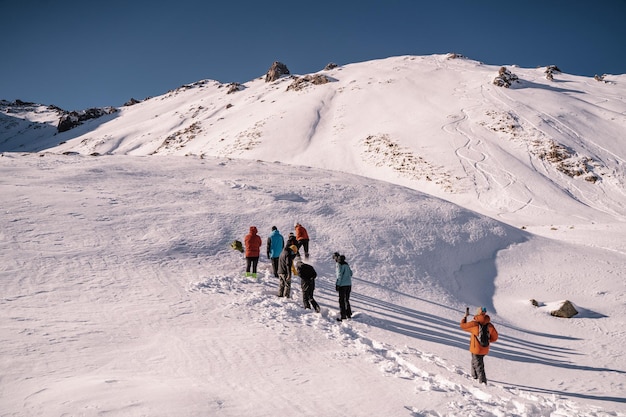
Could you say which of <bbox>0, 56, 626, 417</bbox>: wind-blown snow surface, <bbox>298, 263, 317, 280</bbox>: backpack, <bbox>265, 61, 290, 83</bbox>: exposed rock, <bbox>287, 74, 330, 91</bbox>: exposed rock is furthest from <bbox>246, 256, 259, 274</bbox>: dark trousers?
<bbox>265, 61, 290, 83</bbox>: exposed rock

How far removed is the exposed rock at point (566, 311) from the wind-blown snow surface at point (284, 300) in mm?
222

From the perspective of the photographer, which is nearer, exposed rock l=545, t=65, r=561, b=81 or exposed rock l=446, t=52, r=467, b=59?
exposed rock l=545, t=65, r=561, b=81

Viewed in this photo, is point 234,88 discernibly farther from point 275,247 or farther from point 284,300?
point 284,300

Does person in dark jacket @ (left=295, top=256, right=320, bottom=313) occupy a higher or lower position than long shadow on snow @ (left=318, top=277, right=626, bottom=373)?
higher

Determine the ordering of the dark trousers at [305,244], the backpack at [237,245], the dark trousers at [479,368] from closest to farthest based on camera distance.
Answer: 1. the dark trousers at [479,368]
2. the backpack at [237,245]
3. the dark trousers at [305,244]

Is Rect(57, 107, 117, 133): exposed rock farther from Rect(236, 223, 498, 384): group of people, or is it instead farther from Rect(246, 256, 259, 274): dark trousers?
Rect(246, 256, 259, 274): dark trousers

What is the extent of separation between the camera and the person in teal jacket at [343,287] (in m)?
8.71

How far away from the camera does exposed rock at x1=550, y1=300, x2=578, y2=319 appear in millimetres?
11266

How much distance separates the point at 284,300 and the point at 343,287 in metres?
1.53

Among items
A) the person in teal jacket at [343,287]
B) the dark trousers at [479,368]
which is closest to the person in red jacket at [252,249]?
the person in teal jacket at [343,287]

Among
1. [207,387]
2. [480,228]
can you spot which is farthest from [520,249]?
[207,387]

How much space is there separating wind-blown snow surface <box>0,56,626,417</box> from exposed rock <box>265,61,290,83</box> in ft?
215

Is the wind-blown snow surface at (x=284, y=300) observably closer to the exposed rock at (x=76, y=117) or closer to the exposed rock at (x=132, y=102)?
the exposed rock at (x=76, y=117)

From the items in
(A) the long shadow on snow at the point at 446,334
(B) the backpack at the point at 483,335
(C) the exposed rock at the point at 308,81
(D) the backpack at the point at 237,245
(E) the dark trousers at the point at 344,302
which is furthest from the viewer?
(C) the exposed rock at the point at 308,81
